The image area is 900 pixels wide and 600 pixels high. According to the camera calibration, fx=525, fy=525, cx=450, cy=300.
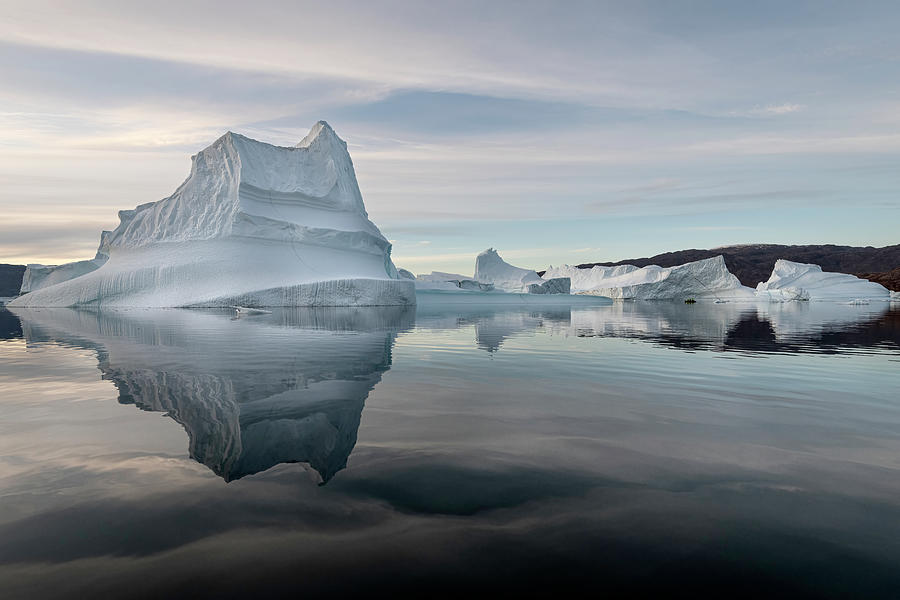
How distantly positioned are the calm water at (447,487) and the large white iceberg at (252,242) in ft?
97.4

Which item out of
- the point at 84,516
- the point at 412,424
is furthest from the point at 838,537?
the point at 84,516

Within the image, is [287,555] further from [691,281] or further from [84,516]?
[691,281]

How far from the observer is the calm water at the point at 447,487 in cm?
193

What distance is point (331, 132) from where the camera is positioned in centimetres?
4234

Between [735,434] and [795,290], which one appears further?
[795,290]

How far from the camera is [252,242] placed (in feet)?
125

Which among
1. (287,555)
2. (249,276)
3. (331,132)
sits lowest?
(287,555)

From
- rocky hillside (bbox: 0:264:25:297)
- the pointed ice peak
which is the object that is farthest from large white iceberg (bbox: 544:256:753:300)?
rocky hillside (bbox: 0:264:25:297)

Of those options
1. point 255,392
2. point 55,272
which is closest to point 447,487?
point 255,392

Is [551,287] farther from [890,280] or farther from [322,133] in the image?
[890,280]

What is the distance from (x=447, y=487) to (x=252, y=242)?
38.4 m

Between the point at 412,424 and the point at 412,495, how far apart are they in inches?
56.8

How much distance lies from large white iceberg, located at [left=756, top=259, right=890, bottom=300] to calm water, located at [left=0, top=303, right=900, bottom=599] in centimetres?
5487

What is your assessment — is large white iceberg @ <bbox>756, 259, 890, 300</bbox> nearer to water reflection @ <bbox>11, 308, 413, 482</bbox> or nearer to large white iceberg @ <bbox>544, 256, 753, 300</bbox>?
large white iceberg @ <bbox>544, 256, 753, 300</bbox>
